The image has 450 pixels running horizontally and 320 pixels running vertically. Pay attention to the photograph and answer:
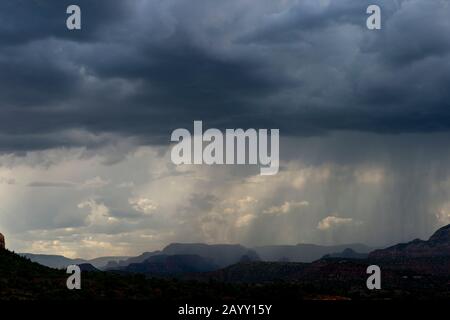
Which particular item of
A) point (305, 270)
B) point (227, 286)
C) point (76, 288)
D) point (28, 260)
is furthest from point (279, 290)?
point (305, 270)

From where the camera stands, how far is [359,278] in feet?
525

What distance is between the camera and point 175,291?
78000mm

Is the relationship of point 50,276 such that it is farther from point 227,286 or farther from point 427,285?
point 427,285

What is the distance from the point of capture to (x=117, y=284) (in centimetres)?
8006

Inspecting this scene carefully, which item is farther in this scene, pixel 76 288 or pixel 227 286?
pixel 227 286
